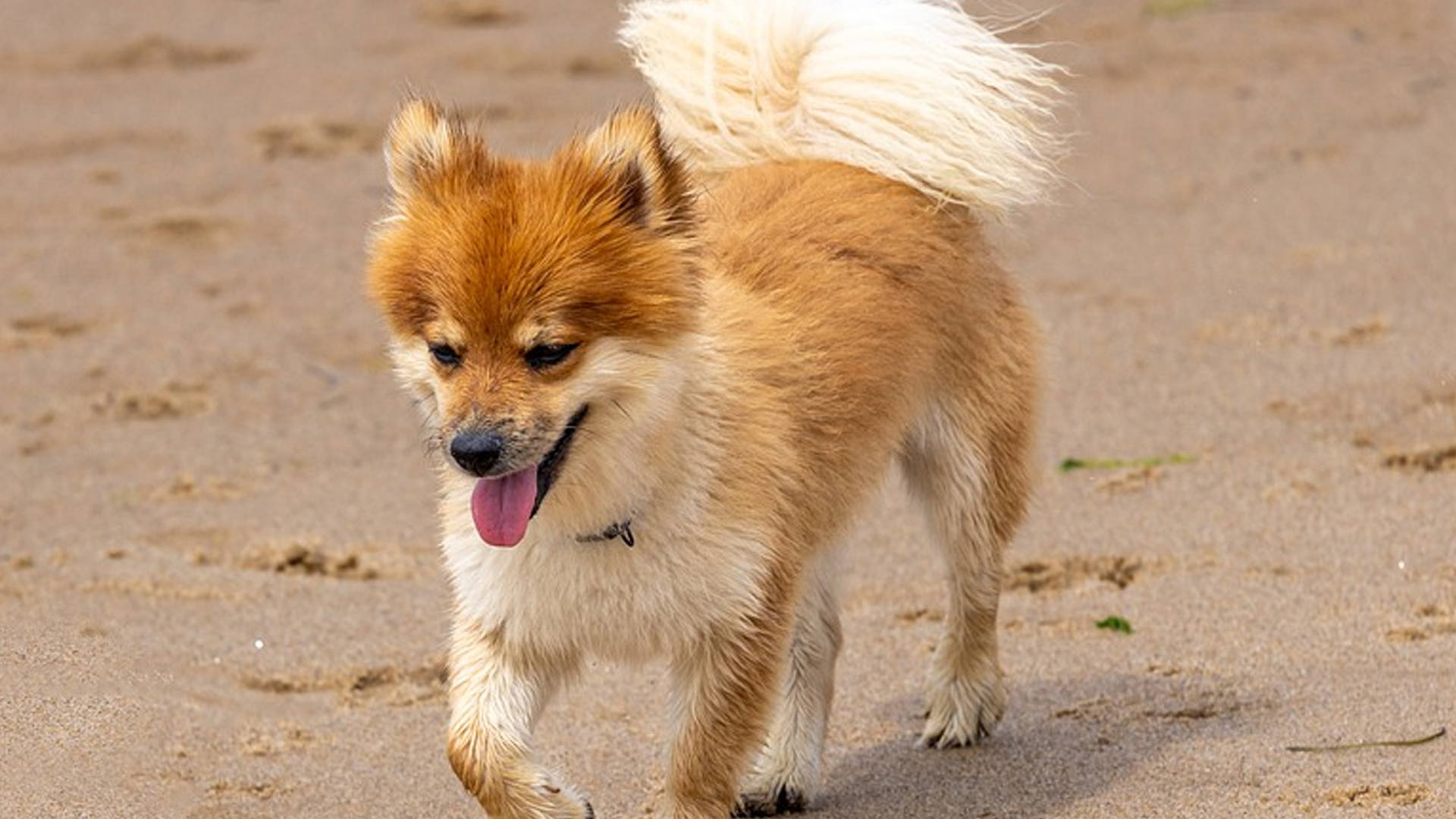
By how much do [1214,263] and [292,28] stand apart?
16.6 feet

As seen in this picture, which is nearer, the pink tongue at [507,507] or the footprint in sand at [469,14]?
the pink tongue at [507,507]

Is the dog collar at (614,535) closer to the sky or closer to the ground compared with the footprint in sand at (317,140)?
closer to the sky

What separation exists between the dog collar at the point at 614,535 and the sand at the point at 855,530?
93cm

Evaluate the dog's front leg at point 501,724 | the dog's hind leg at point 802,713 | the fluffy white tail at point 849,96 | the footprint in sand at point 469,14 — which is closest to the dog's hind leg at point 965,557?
the dog's hind leg at point 802,713

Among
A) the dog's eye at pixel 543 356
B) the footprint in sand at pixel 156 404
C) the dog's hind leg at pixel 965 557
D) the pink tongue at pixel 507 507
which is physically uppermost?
the dog's eye at pixel 543 356

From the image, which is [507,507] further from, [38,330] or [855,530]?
[38,330]

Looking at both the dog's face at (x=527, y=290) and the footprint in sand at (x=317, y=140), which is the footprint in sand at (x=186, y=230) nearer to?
the footprint in sand at (x=317, y=140)

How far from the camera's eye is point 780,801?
5523 millimetres

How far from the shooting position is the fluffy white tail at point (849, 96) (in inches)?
229

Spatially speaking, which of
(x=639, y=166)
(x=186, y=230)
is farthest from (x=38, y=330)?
(x=639, y=166)

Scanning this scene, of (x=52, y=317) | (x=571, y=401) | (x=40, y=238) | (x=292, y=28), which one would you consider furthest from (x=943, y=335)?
(x=292, y=28)

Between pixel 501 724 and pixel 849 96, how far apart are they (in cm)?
191

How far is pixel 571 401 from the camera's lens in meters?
4.50

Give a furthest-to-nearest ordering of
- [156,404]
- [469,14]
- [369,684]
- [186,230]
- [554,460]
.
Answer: [469,14], [186,230], [156,404], [369,684], [554,460]
